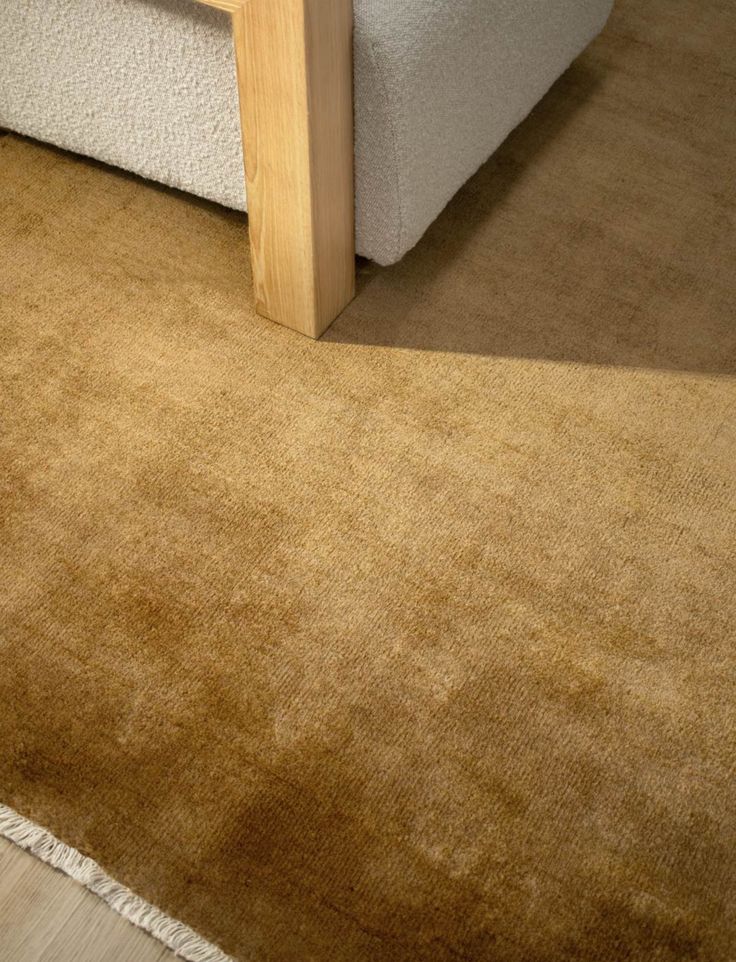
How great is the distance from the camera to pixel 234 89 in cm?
120

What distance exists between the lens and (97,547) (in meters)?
1.13

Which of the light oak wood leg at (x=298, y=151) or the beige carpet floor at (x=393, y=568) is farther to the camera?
the light oak wood leg at (x=298, y=151)

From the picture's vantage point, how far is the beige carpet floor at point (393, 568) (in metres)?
0.91

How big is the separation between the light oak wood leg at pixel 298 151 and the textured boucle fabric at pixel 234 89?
0.05 metres

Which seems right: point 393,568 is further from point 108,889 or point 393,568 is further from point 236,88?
point 236,88

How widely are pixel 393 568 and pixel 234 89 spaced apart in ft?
2.06

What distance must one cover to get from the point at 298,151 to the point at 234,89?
17 centimetres

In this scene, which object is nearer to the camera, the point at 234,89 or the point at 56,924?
the point at 56,924

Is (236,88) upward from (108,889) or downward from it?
upward

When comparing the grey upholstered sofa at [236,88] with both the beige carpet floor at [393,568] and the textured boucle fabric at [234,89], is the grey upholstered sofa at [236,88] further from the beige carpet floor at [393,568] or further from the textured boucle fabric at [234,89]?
the beige carpet floor at [393,568]

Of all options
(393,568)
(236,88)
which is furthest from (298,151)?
(393,568)

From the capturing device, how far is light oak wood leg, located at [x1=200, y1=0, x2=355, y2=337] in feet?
3.34

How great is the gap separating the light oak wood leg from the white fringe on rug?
2.38 feet

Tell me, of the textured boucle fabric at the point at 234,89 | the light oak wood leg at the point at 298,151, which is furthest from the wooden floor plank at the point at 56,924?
the textured boucle fabric at the point at 234,89
